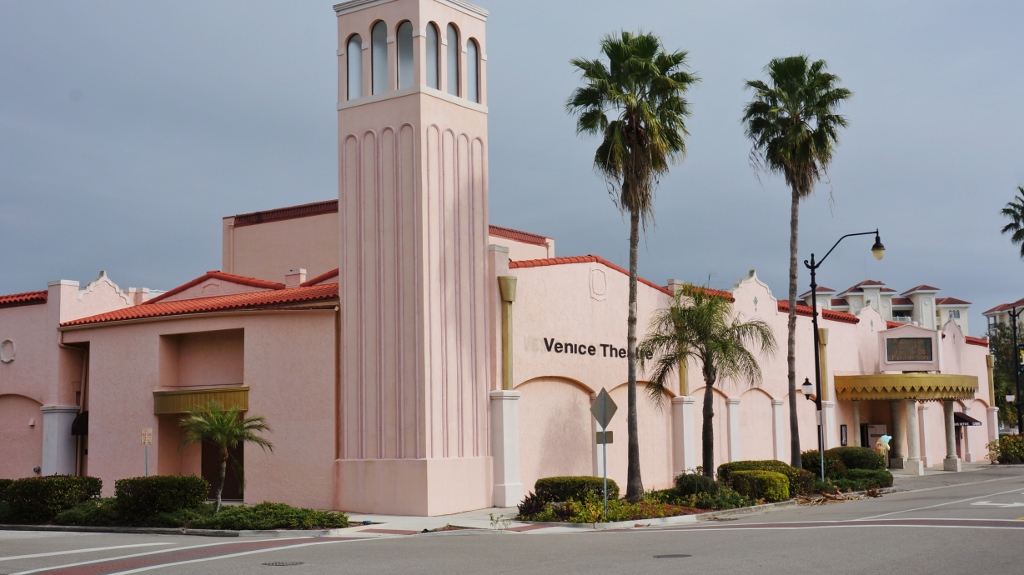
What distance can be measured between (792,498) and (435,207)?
13.2 meters

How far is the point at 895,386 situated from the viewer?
48.3 meters

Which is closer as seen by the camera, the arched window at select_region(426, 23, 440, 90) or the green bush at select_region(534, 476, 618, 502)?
the green bush at select_region(534, 476, 618, 502)

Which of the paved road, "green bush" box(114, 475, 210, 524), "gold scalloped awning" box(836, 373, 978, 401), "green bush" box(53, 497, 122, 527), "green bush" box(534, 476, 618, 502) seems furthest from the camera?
"gold scalloped awning" box(836, 373, 978, 401)

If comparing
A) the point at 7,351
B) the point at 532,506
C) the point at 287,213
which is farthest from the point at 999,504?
the point at 7,351

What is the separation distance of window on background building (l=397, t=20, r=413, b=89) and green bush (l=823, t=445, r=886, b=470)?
67.1 feet

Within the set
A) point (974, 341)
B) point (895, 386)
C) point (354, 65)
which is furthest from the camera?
point (974, 341)

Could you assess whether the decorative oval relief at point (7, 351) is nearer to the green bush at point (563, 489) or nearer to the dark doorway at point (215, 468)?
the dark doorway at point (215, 468)

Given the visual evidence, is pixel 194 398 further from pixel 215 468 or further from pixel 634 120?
pixel 634 120

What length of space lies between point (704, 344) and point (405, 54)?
481 inches

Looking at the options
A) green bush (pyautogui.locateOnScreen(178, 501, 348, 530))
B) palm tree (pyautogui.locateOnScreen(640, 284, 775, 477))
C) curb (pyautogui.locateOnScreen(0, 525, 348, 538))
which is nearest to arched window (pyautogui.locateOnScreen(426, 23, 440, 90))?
palm tree (pyautogui.locateOnScreen(640, 284, 775, 477))

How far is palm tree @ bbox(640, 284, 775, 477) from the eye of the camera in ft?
105

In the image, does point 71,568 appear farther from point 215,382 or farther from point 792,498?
point 792,498

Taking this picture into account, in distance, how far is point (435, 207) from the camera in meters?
28.7

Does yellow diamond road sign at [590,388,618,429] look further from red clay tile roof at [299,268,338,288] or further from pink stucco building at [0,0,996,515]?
red clay tile roof at [299,268,338,288]
